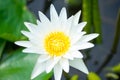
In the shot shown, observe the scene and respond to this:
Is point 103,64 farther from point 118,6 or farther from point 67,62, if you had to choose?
point 67,62

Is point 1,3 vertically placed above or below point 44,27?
above

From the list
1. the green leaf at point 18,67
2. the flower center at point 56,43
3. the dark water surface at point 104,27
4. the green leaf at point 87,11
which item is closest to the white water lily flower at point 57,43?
the flower center at point 56,43

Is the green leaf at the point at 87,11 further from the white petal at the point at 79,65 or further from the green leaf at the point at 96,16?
the white petal at the point at 79,65

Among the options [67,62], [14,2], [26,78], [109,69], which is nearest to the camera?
[67,62]

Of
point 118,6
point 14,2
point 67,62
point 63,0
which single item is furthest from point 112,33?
point 67,62

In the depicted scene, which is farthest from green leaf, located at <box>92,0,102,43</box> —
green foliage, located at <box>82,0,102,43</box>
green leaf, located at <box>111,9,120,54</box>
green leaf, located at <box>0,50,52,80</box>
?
green leaf, located at <box>0,50,52,80</box>

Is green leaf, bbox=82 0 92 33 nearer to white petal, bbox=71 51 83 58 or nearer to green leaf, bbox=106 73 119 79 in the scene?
green leaf, bbox=106 73 119 79

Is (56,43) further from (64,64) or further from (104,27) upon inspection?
(104,27)
